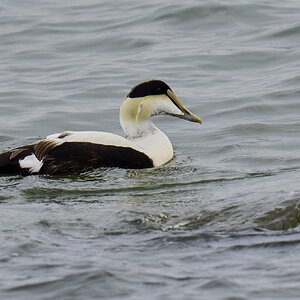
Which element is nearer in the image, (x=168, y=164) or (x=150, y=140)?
(x=168, y=164)

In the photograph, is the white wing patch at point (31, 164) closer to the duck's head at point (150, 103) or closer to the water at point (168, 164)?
the water at point (168, 164)

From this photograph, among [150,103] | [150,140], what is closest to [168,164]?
[150,140]

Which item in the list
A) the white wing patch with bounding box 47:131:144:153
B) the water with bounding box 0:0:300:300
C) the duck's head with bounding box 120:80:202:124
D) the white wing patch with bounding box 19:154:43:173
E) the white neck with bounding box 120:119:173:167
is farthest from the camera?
the duck's head with bounding box 120:80:202:124

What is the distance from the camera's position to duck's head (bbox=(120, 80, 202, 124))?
33.8 feet

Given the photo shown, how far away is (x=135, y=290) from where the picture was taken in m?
5.86

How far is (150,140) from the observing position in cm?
1024

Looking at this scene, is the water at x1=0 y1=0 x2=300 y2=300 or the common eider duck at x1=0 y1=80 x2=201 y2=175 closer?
the water at x1=0 y1=0 x2=300 y2=300

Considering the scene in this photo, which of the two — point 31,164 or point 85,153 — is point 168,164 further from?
point 31,164

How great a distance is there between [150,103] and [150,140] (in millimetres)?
365

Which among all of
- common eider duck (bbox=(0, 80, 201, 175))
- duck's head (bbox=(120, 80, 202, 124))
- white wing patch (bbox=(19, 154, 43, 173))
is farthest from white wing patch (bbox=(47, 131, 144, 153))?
duck's head (bbox=(120, 80, 202, 124))

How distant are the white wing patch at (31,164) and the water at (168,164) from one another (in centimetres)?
15

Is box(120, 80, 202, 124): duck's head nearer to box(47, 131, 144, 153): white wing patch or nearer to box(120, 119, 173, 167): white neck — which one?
box(120, 119, 173, 167): white neck

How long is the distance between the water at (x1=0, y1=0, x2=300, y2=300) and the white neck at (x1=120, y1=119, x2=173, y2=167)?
135 mm

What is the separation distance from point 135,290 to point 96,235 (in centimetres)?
113
